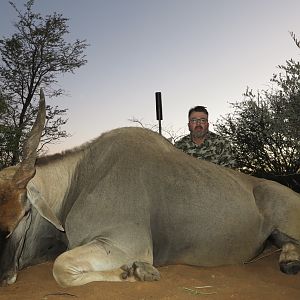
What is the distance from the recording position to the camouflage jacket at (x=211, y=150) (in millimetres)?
6234

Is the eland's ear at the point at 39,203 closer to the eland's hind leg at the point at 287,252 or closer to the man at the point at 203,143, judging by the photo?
the eland's hind leg at the point at 287,252

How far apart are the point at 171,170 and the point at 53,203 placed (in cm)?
92

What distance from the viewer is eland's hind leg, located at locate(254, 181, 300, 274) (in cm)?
373

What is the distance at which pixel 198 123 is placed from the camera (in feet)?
20.2

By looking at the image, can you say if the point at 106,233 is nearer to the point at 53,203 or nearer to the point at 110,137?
the point at 53,203

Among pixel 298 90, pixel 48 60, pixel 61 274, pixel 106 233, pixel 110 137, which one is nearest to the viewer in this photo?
pixel 61 274

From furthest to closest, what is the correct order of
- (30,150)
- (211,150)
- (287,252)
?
(211,150) < (287,252) < (30,150)

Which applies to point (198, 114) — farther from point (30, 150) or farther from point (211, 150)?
point (30, 150)

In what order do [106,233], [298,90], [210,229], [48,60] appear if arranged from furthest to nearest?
[48,60]
[298,90]
[210,229]
[106,233]

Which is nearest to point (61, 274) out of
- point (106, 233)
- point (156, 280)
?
point (106, 233)

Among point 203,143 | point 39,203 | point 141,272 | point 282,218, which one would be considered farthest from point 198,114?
point 141,272

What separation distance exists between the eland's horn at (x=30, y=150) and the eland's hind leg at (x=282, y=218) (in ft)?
5.87

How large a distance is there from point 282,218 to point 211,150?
2.57m

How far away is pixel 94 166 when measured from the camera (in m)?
3.61
